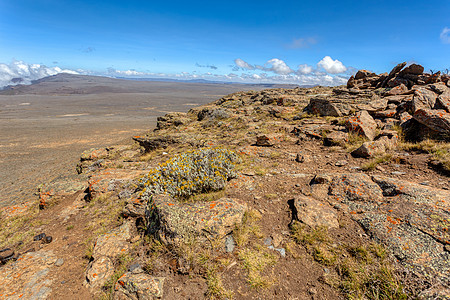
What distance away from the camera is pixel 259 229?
13.6 ft

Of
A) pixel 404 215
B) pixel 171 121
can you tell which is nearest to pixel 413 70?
pixel 404 215

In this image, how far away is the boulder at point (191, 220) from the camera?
3.86 m

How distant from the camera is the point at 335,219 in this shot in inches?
160

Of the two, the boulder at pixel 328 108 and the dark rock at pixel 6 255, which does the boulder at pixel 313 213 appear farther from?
the boulder at pixel 328 108

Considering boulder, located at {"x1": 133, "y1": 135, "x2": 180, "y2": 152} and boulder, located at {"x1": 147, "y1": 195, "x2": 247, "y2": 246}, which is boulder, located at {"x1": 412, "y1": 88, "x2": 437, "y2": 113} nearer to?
boulder, located at {"x1": 147, "y1": 195, "x2": 247, "y2": 246}

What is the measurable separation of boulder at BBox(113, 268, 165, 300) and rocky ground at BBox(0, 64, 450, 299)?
16 mm

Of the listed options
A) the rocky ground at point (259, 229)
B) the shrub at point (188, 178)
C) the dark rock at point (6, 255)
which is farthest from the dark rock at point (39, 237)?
the shrub at point (188, 178)

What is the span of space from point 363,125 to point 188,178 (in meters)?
7.41

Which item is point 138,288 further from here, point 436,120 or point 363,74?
point 363,74

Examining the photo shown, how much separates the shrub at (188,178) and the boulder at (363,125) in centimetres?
561

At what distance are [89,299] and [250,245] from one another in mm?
2977

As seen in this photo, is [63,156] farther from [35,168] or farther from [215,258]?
[215,258]

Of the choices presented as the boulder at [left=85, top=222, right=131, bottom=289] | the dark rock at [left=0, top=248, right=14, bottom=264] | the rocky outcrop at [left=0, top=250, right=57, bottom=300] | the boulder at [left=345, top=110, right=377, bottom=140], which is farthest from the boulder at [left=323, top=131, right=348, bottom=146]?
the dark rock at [left=0, top=248, right=14, bottom=264]

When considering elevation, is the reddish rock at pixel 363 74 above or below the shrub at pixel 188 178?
above
